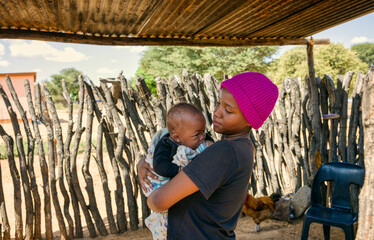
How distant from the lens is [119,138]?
3.85m

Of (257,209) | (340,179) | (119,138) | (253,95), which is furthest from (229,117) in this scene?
(257,209)

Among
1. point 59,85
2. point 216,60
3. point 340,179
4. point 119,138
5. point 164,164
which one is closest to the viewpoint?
point 164,164

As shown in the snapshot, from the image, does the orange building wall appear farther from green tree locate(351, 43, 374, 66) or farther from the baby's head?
green tree locate(351, 43, 374, 66)

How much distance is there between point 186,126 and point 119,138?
8.47ft

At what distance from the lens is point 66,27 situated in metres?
3.19

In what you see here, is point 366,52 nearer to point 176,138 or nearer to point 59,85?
point 59,85

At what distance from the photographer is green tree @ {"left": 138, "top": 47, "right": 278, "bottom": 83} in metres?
26.6

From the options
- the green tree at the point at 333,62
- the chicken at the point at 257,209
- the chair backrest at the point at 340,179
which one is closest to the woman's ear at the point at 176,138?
the chair backrest at the point at 340,179

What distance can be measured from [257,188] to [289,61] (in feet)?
87.2

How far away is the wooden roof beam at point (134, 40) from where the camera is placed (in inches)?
123

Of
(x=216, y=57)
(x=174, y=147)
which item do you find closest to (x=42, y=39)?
(x=174, y=147)

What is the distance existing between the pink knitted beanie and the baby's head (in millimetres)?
285

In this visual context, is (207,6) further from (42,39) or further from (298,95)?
(298,95)

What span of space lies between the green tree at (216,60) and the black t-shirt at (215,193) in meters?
25.5
